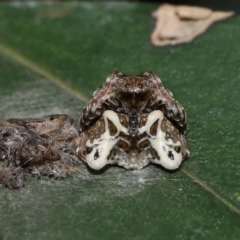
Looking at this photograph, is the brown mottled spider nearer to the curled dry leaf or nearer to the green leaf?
the green leaf

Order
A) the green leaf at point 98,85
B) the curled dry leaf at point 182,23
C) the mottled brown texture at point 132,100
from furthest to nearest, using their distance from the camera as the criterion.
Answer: the curled dry leaf at point 182,23, the mottled brown texture at point 132,100, the green leaf at point 98,85

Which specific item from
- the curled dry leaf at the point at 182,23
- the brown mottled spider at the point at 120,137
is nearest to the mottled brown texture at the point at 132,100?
the brown mottled spider at the point at 120,137

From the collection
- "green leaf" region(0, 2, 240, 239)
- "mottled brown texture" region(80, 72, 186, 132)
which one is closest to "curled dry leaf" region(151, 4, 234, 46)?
"green leaf" region(0, 2, 240, 239)

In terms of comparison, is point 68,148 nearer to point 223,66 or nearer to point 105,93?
point 105,93

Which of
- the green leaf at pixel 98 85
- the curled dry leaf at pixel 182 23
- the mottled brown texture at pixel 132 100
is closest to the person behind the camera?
the green leaf at pixel 98 85

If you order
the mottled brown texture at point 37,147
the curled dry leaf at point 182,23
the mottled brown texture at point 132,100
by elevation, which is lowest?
the mottled brown texture at point 37,147

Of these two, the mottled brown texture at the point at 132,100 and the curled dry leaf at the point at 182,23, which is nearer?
the mottled brown texture at the point at 132,100

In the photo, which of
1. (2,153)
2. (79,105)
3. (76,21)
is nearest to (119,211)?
(2,153)

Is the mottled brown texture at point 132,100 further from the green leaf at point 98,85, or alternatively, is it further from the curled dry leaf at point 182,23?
the curled dry leaf at point 182,23
